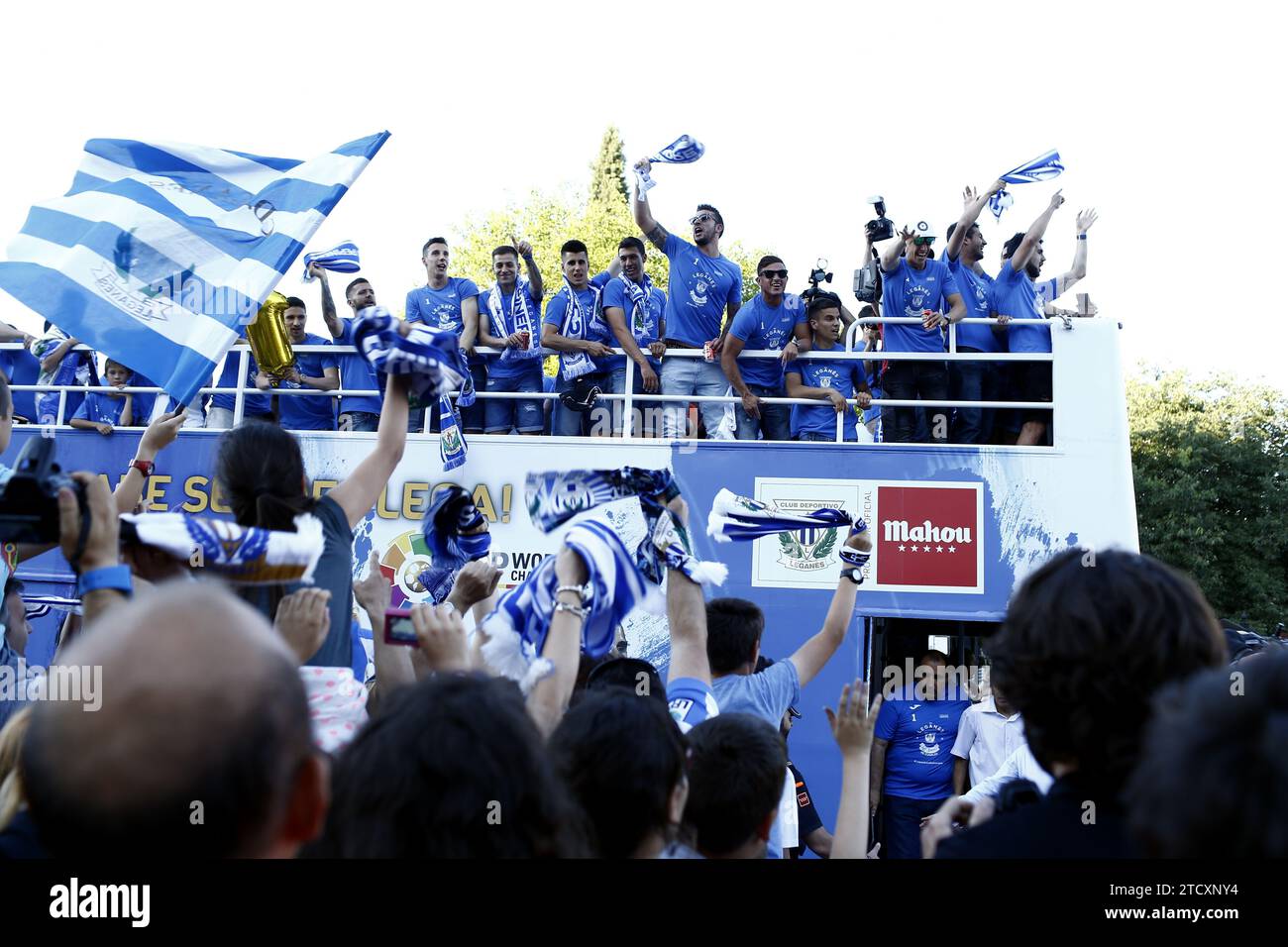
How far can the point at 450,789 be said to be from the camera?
159 centimetres

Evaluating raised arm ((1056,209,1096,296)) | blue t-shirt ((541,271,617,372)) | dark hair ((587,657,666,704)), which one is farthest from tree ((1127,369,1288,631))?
dark hair ((587,657,666,704))

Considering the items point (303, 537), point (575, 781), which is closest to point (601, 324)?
point (303, 537)

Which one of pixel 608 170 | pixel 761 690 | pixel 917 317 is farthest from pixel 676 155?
pixel 608 170

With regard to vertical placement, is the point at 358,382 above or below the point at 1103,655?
above

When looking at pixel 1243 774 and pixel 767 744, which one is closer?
pixel 1243 774

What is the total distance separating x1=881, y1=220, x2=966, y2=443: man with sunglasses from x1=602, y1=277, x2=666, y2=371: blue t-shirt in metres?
1.76

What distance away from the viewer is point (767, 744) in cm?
261

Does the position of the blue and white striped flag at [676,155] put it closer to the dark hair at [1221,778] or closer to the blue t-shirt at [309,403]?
the blue t-shirt at [309,403]

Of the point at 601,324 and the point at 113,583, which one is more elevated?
the point at 601,324

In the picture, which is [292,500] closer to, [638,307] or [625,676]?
[625,676]

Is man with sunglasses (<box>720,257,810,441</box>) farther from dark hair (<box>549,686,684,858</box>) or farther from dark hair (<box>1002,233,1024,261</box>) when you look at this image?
dark hair (<box>549,686,684,858</box>)

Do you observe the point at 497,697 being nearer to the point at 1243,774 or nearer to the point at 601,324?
the point at 1243,774

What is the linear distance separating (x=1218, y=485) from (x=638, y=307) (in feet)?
92.6
